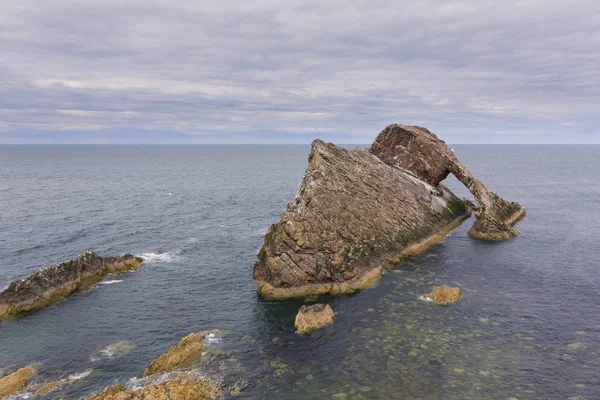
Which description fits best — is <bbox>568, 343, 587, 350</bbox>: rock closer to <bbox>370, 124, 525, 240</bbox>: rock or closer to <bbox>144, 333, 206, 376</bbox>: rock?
<bbox>144, 333, 206, 376</bbox>: rock

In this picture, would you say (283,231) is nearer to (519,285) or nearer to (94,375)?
(94,375)

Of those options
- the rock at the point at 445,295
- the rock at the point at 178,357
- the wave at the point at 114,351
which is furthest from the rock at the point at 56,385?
the rock at the point at 445,295

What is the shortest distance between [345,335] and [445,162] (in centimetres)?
5002

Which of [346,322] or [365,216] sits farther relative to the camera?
[365,216]

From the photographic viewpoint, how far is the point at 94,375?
34156 millimetres

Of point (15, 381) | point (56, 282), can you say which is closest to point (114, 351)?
point (15, 381)

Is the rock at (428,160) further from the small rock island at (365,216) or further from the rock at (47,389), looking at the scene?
the rock at (47,389)

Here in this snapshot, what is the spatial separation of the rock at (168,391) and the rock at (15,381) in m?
7.52

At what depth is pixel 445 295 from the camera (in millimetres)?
45188

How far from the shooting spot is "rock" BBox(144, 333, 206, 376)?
114ft

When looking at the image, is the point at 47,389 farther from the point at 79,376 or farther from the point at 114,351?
the point at 114,351

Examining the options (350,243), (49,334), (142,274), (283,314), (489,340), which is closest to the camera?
(489,340)

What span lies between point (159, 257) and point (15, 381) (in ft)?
105

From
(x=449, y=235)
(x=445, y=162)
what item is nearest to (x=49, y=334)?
(x=449, y=235)
